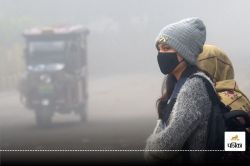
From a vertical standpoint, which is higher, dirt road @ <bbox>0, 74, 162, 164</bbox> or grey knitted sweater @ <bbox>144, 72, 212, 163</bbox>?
grey knitted sweater @ <bbox>144, 72, 212, 163</bbox>

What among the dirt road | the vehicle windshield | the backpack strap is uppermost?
the backpack strap

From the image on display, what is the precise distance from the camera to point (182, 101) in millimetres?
1815

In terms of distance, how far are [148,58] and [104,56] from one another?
222cm

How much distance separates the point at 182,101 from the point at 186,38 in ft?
0.70

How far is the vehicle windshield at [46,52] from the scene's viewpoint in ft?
41.6

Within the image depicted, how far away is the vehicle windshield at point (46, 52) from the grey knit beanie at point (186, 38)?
10.8 meters

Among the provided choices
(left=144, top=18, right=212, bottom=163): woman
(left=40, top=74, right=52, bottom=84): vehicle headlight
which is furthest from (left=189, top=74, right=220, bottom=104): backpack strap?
(left=40, top=74, right=52, bottom=84): vehicle headlight

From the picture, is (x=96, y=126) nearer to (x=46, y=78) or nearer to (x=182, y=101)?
(x=46, y=78)

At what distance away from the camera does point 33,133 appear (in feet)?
36.1

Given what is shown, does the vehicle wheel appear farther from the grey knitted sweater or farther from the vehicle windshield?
the grey knitted sweater

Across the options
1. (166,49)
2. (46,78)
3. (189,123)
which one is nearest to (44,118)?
(46,78)

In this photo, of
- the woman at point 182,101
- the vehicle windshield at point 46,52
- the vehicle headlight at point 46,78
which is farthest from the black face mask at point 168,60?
the vehicle windshield at point 46,52

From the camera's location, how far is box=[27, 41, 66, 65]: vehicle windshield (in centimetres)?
1268

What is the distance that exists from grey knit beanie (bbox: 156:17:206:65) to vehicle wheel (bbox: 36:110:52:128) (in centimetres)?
1009
